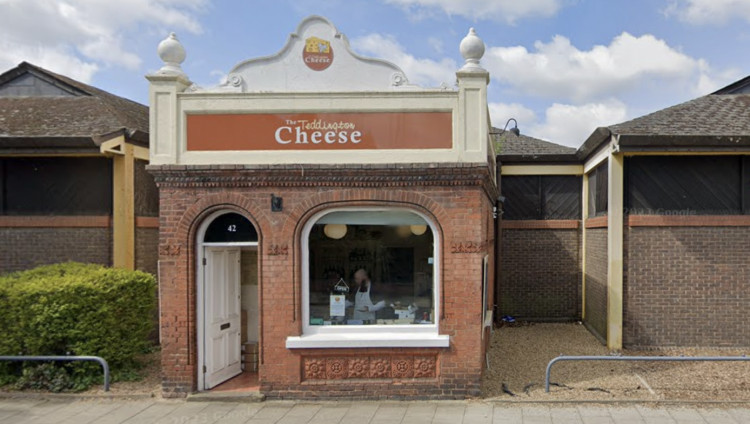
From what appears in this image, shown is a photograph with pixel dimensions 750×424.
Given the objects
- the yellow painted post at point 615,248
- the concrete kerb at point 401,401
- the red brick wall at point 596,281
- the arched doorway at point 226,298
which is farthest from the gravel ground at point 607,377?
the arched doorway at point 226,298

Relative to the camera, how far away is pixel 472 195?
7711 millimetres

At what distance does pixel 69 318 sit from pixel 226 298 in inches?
91.0

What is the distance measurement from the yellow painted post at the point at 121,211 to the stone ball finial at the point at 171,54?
2972 millimetres

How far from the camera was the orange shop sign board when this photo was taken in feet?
25.6

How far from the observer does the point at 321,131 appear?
25.8 feet

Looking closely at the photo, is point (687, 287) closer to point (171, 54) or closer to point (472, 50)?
point (472, 50)

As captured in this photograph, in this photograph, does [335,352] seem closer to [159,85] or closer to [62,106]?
[159,85]

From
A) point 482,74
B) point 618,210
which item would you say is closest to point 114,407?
point 482,74

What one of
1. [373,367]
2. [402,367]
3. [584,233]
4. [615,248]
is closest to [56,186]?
[373,367]

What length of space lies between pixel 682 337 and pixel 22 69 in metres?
15.8

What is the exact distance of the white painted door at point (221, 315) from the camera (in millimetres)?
8188

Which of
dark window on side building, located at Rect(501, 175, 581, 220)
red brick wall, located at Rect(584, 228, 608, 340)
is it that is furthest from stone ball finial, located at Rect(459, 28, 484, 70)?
dark window on side building, located at Rect(501, 175, 581, 220)

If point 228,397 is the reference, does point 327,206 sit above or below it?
above

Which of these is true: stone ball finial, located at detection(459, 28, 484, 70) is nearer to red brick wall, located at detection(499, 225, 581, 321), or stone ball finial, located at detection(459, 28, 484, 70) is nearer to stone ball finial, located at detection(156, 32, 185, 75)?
stone ball finial, located at detection(156, 32, 185, 75)
